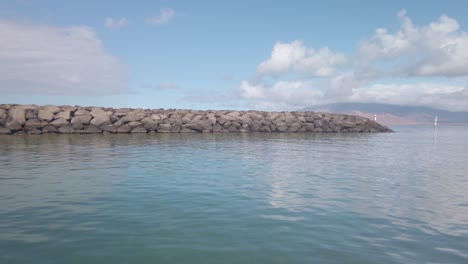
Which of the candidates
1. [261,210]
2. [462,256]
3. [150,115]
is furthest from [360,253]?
[150,115]

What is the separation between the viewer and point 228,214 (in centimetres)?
924

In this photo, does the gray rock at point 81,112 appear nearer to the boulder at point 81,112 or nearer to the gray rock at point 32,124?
the boulder at point 81,112

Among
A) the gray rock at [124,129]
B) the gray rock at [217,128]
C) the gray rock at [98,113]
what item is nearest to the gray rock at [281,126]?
the gray rock at [217,128]

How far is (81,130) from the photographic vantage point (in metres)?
38.1

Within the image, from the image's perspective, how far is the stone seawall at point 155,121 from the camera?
3678cm

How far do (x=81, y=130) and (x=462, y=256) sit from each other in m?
37.2

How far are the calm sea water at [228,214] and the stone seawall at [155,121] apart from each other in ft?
70.6

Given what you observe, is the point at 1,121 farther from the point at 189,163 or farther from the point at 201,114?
the point at 189,163

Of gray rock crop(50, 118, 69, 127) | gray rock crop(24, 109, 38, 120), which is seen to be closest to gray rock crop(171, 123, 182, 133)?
gray rock crop(50, 118, 69, 127)

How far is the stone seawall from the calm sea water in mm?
21532

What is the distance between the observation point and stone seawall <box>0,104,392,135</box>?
36781mm

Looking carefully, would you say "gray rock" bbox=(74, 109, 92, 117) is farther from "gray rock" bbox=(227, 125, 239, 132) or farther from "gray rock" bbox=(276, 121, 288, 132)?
"gray rock" bbox=(276, 121, 288, 132)

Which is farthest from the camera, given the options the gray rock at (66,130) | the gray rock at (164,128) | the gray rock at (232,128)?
the gray rock at (232,128)

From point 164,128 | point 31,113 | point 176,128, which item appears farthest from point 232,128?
point 31,113
